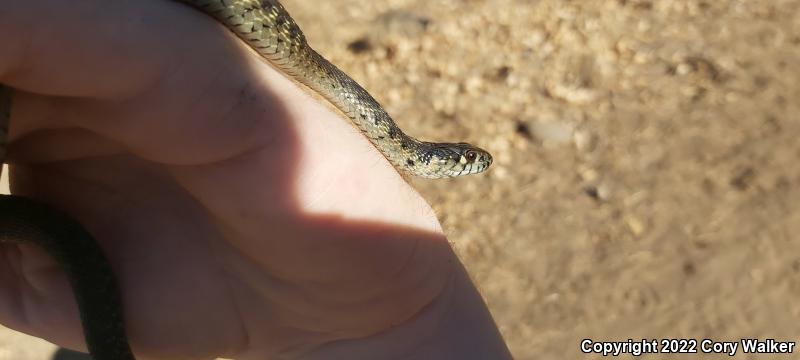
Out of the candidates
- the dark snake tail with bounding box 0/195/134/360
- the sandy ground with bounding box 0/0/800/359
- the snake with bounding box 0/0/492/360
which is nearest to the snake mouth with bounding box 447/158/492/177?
the sandy ground with bounding box 0/0/800/359

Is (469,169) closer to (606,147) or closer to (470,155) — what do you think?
(470,155)

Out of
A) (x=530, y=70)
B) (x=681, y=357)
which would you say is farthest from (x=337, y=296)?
(x=530, y=70)

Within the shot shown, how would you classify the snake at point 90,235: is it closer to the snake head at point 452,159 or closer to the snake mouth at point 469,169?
the snake head at point 452,159

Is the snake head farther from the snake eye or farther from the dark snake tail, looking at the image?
the dark snake tail

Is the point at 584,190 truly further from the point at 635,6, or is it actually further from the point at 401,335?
the point at 401,335

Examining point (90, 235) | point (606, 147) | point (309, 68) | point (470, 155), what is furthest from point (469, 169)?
point (90, 235)

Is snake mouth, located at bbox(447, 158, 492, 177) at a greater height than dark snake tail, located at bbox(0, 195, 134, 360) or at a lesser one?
greater
